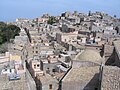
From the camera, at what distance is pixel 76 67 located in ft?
69.1

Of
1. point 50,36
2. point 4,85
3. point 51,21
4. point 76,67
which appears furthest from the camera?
point 51,21

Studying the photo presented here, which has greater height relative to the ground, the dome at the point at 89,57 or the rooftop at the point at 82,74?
the dome at the point at 89,57

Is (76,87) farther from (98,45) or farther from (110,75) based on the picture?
(98,45)

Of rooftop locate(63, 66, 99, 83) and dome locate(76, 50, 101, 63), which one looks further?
dome locate(76, 50, 101, 63)

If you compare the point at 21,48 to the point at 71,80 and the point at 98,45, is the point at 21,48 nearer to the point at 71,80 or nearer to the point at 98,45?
the point at 98,45

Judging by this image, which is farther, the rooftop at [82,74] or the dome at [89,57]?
the dome at [89,57]

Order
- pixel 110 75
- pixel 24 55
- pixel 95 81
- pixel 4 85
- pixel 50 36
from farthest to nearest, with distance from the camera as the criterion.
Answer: pixel 50 36 < pixel 24 55 < pixel 95 81 < pixel 4 85 < pixel 110 75

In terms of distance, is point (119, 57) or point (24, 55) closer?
point (119, 57)

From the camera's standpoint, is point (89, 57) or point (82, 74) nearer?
point (82, 74)

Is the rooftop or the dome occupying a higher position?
the dome

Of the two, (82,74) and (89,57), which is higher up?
(89,57)

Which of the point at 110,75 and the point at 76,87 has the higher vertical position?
the point at 110,75

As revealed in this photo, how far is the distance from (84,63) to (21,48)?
14.2 m

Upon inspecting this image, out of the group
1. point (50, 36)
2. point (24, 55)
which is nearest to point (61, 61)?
point (24, 55)
